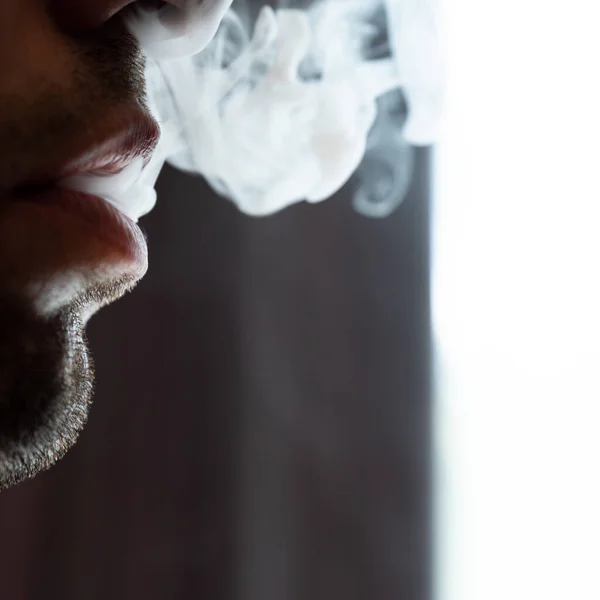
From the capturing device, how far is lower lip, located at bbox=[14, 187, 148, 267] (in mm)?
341

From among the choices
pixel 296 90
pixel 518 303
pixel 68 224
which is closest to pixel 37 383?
pixel 68 224

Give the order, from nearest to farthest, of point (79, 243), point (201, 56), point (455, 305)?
1. point (79, 243)
2. point (201, 56)
3. point (455, 305)

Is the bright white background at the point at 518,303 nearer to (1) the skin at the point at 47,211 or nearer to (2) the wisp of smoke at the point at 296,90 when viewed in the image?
(2) the wisp of smoke at the point at 296,90

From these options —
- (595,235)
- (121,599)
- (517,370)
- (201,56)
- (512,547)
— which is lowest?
(121,599)

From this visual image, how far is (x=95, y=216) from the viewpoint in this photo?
355 mm

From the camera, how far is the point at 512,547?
2.79ft

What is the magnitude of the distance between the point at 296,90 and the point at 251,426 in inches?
20.5

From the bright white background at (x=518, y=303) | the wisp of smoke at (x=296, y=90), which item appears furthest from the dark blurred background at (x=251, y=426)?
the wisp of smoke at (x=296, y=90)

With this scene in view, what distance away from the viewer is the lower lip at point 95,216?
34cm

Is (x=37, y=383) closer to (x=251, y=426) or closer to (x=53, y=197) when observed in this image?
(x=53, y=197)

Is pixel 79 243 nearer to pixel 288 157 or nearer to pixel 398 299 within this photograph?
pixel 288 157

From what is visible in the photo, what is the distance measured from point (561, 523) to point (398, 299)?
35 cm

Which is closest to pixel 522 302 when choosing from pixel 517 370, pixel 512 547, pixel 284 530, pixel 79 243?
pixel 517 370

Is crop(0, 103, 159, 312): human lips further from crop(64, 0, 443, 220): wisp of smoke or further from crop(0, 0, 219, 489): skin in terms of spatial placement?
crop(64, 0, 443, 220): wisp of smoke
